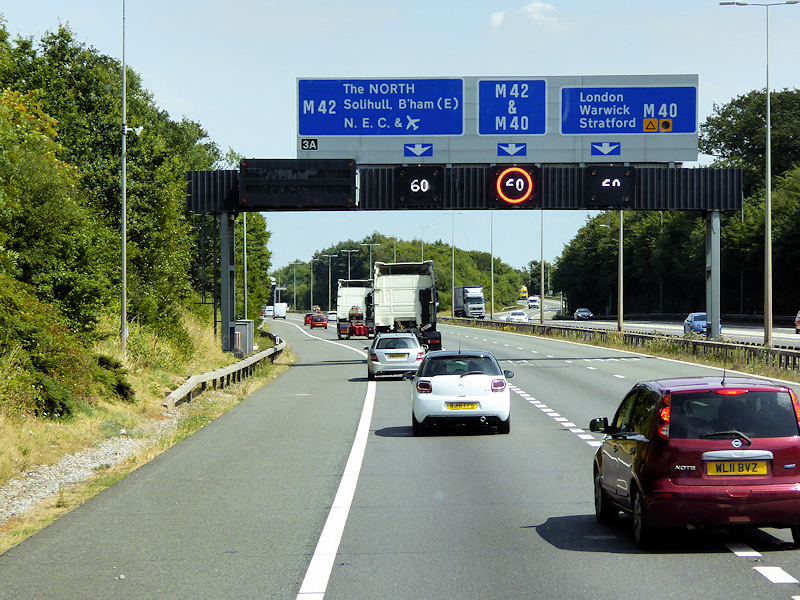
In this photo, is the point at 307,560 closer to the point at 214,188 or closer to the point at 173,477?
the point at 173,477

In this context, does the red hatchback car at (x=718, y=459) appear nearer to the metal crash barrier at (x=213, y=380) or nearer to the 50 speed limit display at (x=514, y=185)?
the metal crash barrier at (x=213, y=380)

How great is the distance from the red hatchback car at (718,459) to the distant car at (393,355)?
902 inches

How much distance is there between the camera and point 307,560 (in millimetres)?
7910

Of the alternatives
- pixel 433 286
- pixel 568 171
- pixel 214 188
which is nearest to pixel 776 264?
pixel 433 286

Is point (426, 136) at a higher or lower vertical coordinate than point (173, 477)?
higher

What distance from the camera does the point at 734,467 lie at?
7773mm

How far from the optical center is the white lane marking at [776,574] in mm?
7043

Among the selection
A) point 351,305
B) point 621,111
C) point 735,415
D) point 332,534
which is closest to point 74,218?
point 332,534

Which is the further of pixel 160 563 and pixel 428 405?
pixel 428 405

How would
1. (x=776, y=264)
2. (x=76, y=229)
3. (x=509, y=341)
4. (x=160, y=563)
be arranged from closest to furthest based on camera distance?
(x=160, y=563) → (x=76, y=229) → (x=509, y=341) → (x=776, y=264)

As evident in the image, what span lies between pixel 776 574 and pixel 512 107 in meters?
28.7

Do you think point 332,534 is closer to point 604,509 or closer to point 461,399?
point 604,509

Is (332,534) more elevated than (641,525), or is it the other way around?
(641,525)

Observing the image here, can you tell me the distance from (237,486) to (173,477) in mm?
1166
